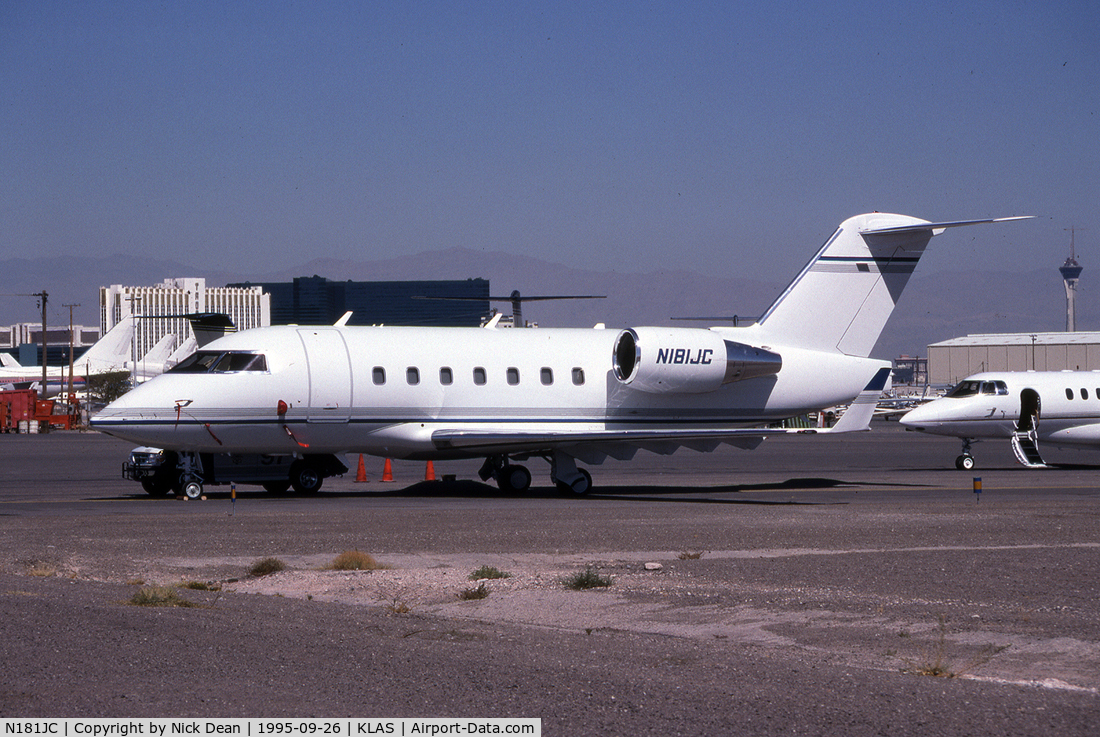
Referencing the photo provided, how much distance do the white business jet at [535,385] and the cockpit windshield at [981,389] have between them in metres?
8.07

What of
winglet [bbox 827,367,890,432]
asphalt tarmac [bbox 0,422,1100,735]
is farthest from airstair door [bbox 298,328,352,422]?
winglet [bbox 827,367,890,432]

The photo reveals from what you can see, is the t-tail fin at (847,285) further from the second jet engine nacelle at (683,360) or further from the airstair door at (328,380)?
the airstair door at (328,380)

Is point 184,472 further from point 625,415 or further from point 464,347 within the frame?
point 625,415

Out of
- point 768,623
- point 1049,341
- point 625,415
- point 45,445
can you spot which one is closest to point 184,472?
point 625,415

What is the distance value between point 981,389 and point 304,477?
19329mm

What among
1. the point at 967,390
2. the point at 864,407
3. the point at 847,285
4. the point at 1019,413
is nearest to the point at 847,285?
the point at 847,285

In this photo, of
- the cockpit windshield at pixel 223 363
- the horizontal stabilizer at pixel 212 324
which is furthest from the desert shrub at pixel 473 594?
the horizontal stabilizer at pixel 212 324

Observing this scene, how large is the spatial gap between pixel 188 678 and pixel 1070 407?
3108 cm

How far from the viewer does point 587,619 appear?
31.4 ft

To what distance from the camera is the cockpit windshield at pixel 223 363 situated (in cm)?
2192

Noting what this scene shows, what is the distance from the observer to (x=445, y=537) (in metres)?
15.3

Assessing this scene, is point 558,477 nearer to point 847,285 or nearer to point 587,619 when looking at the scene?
point 847,285

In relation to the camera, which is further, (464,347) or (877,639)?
(464,347)

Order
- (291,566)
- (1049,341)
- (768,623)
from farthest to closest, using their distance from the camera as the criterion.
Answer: (1049,341), (291,566), (768,623)
